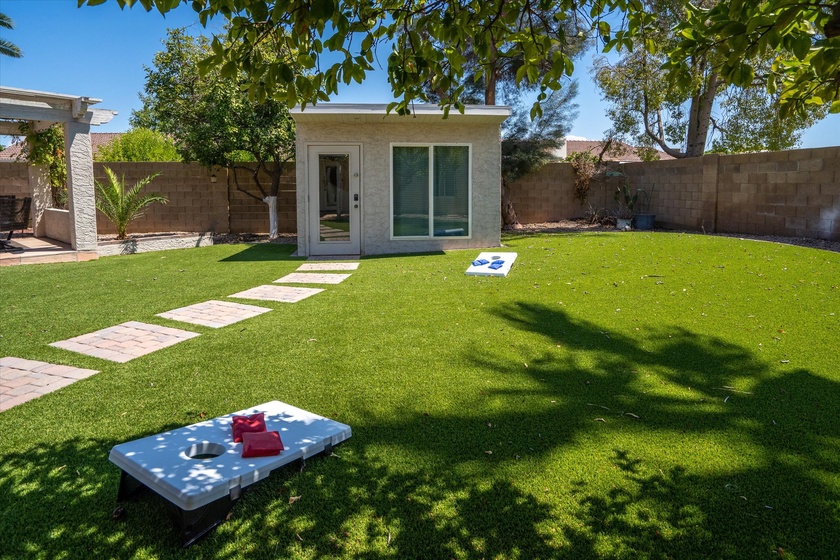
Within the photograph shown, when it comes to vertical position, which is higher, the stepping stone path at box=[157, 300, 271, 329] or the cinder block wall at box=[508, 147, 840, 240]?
the cinder block wall at box=[508, 147, 840, 240]

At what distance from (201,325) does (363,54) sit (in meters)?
4.09

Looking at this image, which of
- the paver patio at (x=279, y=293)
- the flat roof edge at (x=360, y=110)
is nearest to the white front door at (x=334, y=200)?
the flat roof edge at (x=360, y=110)

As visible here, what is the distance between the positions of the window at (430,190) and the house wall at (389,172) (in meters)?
0.15

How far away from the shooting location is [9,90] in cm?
1091

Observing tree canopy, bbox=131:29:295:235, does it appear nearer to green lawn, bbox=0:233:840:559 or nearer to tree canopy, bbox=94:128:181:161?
green lawn, bbox=0:233:840:559

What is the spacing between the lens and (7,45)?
57.5ft

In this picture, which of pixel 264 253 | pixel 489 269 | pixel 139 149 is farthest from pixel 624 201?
pixel 139 149

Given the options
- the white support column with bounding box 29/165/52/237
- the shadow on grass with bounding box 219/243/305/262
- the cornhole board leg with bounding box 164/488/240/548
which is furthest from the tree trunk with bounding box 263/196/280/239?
the cornhole board leg with bounding box 164/488/240/548

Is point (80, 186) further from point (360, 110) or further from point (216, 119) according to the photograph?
point (360, 110)

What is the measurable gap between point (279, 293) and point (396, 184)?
17.2 ft

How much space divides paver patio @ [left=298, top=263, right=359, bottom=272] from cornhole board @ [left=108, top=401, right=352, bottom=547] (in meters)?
6.91

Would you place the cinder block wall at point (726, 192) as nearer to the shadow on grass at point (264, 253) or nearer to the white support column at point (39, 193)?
the shadow on grass at point (264, 253)

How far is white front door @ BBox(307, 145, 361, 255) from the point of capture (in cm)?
1257

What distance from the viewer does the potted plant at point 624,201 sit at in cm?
1741
